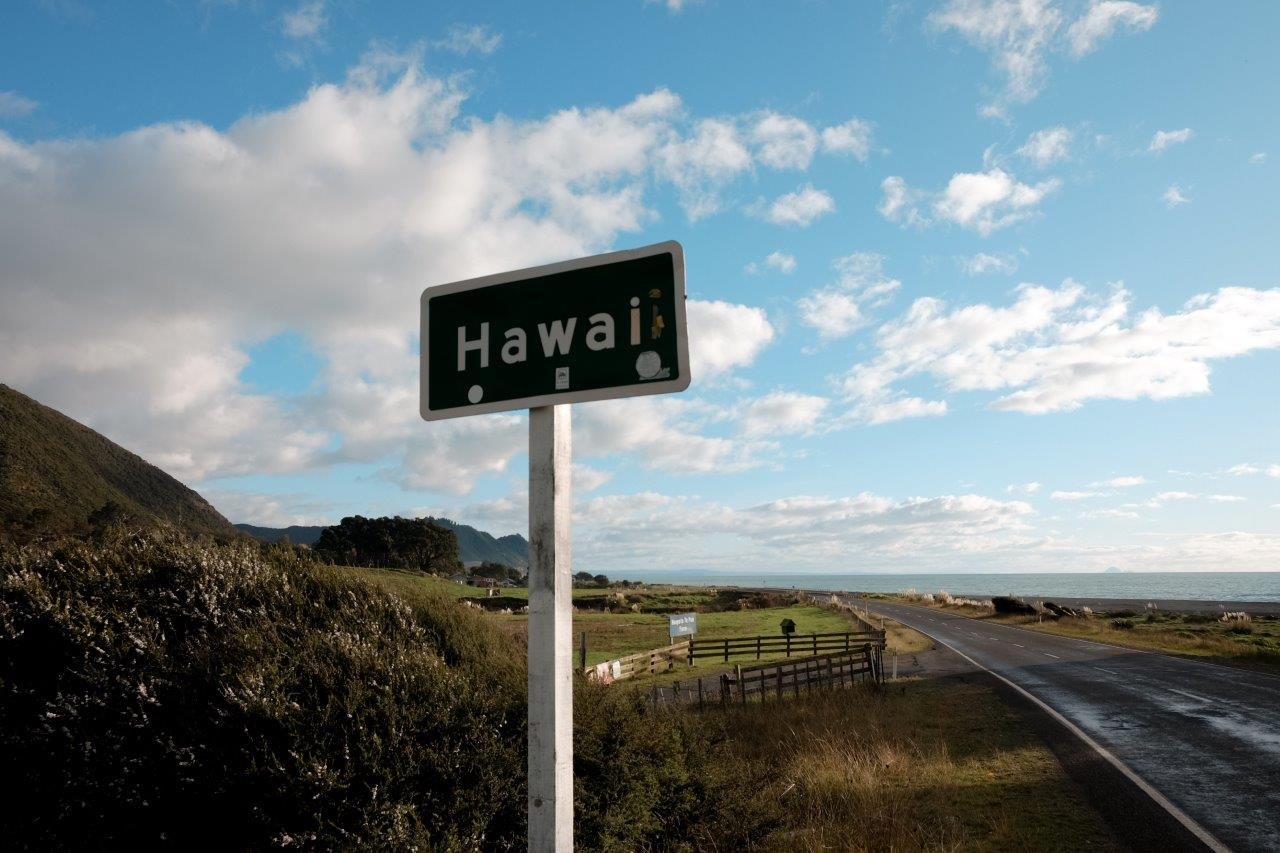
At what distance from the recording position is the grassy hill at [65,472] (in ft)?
266

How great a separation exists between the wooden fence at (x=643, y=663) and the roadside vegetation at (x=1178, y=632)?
65.2ft

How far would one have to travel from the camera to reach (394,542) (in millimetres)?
98688

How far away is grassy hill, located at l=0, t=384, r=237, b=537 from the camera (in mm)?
81188

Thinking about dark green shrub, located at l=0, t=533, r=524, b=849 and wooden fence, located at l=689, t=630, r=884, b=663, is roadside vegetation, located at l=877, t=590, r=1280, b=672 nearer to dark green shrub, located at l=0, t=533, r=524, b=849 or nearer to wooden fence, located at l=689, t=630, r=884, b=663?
wooden fence, located at l=689, t=630, r=884, b=663

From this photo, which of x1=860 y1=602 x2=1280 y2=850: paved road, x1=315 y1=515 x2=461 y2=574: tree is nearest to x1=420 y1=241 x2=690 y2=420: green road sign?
x1=860 y1=602 x2=1280 y2=850: paved road

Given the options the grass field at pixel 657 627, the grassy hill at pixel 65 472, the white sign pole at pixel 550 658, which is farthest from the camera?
the grassy hill at pixel 65 472

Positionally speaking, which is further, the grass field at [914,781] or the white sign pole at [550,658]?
the grass field at [914,781]

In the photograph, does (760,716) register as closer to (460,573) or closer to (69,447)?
(460,573)

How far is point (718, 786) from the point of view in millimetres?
5746

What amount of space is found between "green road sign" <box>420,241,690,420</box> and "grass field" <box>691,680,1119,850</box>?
16.9ft

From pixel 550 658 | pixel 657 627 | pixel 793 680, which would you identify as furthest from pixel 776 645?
pixel 550 658

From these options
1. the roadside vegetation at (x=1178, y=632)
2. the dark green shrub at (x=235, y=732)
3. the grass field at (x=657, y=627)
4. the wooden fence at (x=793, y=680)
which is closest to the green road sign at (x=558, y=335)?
the dark green shrub at (x=235, y=732)

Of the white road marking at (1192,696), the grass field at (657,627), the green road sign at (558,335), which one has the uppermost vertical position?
the green road sign at (558,335)

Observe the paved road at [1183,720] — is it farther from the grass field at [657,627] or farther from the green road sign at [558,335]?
the grass field at [657,627]
